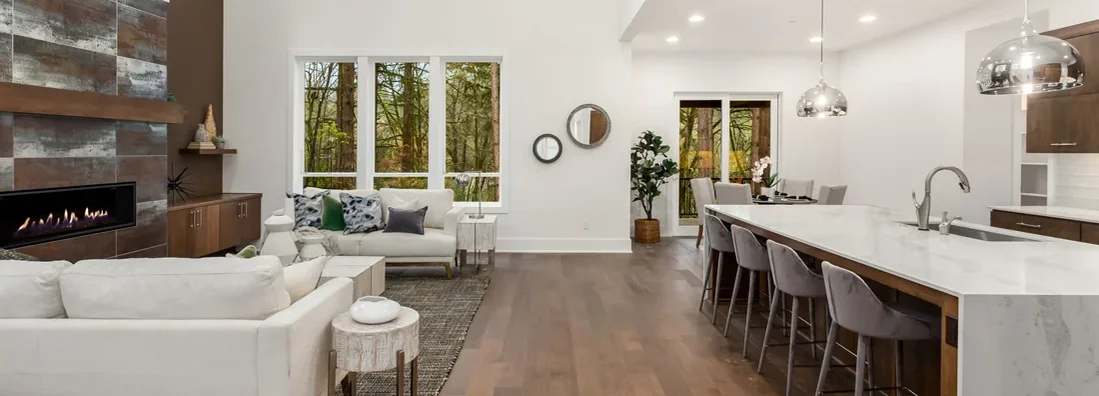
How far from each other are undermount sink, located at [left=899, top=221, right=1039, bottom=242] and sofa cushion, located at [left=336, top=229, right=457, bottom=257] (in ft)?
12.4

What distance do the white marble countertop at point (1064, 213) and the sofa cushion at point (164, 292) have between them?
5.43 metres

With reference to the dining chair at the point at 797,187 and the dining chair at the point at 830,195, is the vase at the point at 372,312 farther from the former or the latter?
the dining chair at the point at 797,187

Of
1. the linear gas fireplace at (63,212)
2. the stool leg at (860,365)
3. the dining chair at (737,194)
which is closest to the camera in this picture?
the stool leg at (860,365)

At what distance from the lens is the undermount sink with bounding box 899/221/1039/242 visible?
318 cm

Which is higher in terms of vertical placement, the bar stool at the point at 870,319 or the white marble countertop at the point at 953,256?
the white marble countertop at the point at 953,256

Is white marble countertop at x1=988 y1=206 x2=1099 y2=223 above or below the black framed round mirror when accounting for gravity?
below

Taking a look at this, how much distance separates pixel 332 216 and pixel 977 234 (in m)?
5.25

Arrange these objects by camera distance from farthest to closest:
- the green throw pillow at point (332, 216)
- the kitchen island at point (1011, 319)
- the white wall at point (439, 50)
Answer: the white wall at point (439, 50) < the green throw pillow at point (332, 216) < the kitchen island at point (1011, 319)

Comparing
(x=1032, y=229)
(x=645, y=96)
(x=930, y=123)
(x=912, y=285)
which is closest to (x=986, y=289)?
(x=912, y=285)

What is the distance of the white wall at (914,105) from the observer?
253 inches

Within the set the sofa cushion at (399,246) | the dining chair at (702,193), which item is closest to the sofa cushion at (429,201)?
the sofa cushion at (399,246)

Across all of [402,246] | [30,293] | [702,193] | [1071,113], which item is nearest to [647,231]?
[702,193]

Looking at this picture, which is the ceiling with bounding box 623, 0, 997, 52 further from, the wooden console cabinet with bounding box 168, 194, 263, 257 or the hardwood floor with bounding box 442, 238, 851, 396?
the wooden console cabinet with bounding box 168, 194, 263, 257

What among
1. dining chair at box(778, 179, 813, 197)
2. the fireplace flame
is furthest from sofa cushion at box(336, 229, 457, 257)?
dining chair at box(778, 179, 813, 197)
